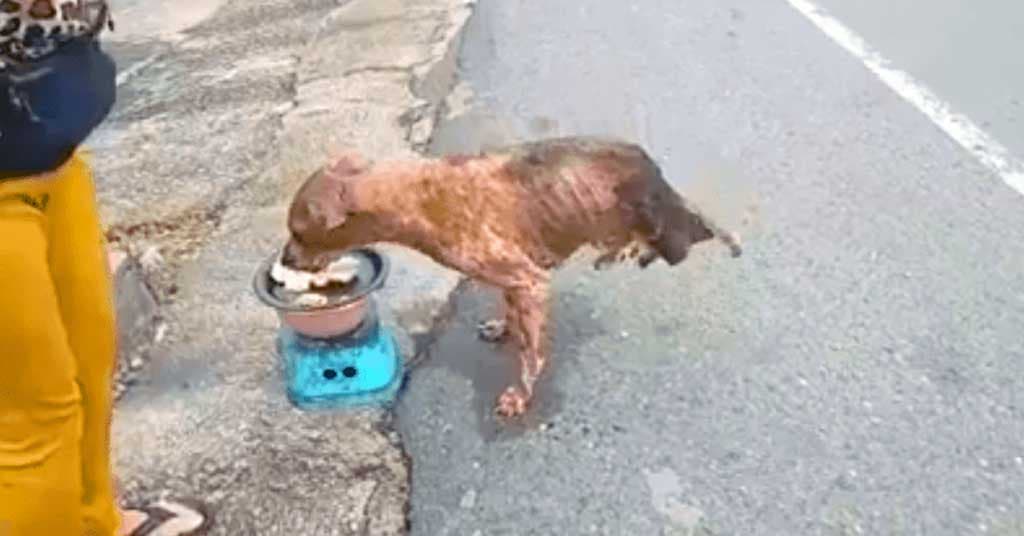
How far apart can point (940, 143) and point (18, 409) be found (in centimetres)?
351

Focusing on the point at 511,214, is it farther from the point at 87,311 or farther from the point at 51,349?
the point at 51,349

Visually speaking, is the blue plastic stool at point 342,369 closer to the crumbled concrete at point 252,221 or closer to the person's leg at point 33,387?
the crumbled concrete at point 252,221

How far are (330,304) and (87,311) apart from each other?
2.95 ft

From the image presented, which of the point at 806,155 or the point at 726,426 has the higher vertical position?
the point at 726,426

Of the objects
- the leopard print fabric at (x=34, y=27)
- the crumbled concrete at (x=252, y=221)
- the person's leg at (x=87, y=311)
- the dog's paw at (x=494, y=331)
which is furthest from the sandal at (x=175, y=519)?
the leopard print fabric at (x=34, y=27)

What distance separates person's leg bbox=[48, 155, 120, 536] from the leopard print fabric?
0.24m

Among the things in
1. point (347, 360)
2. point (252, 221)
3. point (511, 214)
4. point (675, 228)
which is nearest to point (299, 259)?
point (347, 360)

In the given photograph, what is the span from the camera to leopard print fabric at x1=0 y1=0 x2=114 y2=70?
227 centimetres

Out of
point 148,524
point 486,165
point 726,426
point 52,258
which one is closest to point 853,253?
point 726,426

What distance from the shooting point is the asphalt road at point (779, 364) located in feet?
10.6

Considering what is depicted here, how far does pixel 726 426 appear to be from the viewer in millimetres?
3484

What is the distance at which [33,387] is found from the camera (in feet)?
8.00

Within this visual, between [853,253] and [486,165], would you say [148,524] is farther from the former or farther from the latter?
[853,253]

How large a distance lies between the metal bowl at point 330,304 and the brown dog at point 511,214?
0.09 metres
